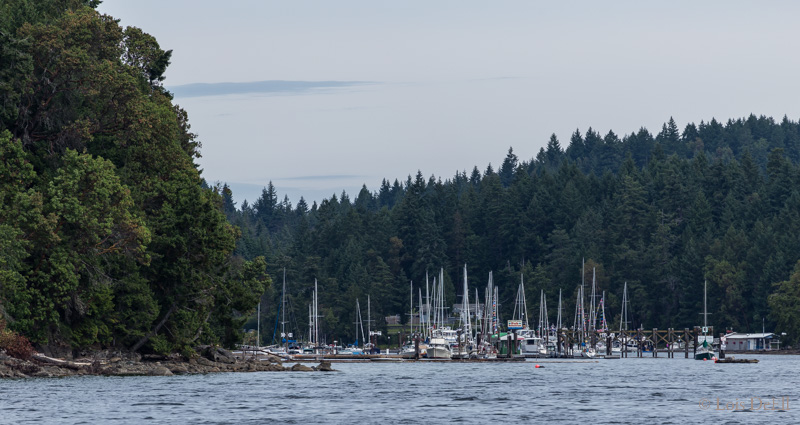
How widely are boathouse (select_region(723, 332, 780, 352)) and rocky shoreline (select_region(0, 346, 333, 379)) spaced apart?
306ft

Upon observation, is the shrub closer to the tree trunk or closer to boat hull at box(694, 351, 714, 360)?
the tree trunk

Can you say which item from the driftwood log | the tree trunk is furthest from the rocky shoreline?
the tree trunk

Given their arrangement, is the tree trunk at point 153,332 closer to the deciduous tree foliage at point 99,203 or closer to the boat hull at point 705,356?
the deciduous tree foliage at point 99,203

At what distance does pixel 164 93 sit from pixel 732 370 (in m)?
52.1

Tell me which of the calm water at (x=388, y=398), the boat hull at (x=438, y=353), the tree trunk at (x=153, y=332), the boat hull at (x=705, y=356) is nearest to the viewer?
the calm water at (x=388, y=398)

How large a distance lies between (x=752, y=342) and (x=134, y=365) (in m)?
115

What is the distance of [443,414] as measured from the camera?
5300cm

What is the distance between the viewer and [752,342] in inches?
6718

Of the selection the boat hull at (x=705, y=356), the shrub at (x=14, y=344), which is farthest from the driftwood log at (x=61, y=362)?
the boat hull at (x=705, y=356)

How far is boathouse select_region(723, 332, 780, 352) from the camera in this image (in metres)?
170

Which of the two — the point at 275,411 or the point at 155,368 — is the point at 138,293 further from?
the point at 275,411

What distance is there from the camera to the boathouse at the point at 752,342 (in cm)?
17025

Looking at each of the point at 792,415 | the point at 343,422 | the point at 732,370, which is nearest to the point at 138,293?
the point at 343,422

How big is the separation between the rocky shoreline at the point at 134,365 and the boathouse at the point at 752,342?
93.1m
